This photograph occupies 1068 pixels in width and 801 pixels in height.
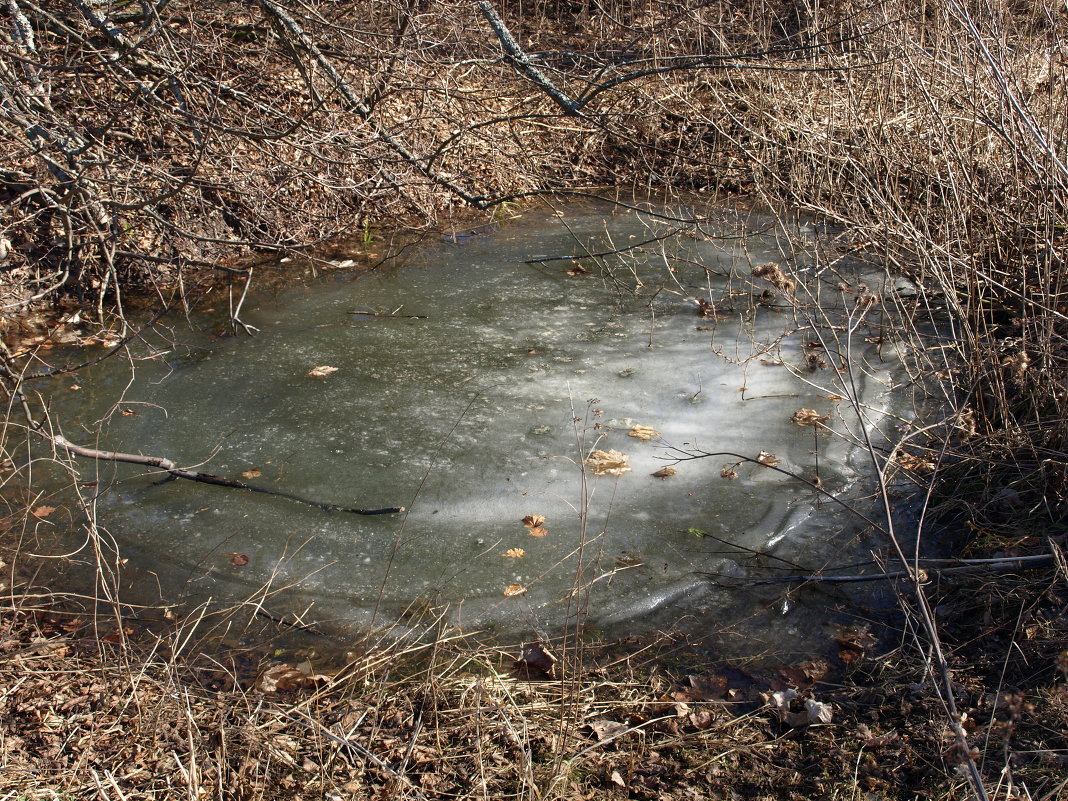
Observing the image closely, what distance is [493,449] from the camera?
5055 mm

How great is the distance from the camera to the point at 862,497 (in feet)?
14.8

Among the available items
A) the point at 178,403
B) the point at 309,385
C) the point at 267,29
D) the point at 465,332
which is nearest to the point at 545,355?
the point at 465,332

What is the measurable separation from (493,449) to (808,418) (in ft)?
6.17

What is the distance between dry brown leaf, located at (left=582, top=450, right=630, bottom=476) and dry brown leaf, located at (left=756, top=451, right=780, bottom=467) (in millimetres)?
727

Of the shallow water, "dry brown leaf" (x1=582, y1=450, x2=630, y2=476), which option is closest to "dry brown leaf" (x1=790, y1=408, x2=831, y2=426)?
the shallow water

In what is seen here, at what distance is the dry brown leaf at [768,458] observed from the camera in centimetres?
Answer: 489

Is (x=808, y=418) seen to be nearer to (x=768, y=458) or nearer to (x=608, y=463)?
(x=768, y=458)

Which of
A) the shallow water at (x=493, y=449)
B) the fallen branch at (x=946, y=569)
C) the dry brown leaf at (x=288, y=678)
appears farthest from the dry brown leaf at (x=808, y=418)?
the dry brown leaf at (x=288, y=678)

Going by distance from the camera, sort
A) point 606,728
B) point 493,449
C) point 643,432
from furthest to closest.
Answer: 1. point 643,432
2. point 493,449
3. point 606,728

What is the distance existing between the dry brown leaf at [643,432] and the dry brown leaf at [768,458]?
0.59 metres

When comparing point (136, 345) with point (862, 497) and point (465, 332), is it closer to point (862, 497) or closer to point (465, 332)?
point (465, 332)

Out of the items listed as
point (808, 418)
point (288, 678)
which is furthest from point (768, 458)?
point (288, 678)

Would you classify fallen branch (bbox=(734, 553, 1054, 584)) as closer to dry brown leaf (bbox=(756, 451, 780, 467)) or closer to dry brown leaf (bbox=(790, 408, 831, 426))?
dry brown leaf (bbox=(756, 451, 780, 467))

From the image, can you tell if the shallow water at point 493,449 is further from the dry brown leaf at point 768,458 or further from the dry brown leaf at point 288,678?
the dry brown leaf at point 288,678
